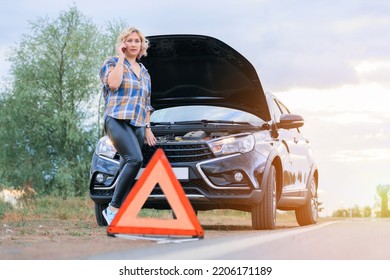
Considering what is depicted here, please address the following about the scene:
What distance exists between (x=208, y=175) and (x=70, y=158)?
79.2 feet

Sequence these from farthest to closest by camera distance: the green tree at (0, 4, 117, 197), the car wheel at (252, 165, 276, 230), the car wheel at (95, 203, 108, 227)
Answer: the green tree at (0, 4, 117, 197) → the car wheel at (95, 203, 108, 227) → the car wheel at (252, 165, 276, 230)

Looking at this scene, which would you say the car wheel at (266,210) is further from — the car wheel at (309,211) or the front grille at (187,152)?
the car wheel at (309,211)

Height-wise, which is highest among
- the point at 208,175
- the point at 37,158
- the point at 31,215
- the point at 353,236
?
the point at 208,175

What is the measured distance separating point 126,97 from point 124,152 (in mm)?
566

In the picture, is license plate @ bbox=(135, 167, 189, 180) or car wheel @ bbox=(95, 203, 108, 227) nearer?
license plate @ bbox=(135, 167, 189, 180)

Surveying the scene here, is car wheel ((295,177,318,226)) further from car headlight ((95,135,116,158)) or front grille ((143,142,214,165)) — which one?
car headlight ((95,135,116,158))

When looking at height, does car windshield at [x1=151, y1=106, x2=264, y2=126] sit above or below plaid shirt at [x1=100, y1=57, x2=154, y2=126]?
below

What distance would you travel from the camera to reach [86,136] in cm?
3145

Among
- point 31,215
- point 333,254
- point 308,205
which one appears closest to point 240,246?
point 333,254

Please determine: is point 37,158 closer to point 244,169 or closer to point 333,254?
point 244,169

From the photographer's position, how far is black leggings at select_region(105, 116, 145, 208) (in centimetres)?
769

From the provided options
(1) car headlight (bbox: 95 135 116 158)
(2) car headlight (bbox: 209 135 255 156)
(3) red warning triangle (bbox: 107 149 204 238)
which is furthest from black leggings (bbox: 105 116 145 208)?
(2) car headlight (bbox: 209 135 255 156)

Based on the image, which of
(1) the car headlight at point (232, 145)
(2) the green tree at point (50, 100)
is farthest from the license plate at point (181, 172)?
(2) the green tree at point (50, 100)

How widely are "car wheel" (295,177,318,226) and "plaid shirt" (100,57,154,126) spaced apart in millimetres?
4534
